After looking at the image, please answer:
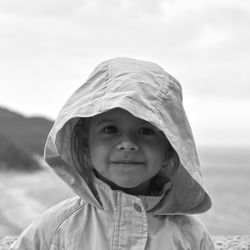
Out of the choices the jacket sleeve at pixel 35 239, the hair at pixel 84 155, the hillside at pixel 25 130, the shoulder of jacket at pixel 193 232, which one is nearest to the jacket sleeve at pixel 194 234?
the shoulder of jacket at pixel 193 232

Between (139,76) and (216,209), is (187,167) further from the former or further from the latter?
(216,209)

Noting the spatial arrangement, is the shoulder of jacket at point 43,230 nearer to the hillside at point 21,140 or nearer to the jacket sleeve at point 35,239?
the jacket sleeve at point 35,239

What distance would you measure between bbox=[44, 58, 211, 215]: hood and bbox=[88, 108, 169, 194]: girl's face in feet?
0.26

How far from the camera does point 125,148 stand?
210cm

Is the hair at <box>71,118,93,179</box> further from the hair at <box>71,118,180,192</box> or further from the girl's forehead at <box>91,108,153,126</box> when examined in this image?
the girl's forehead at <box>91,108,153,126</box>

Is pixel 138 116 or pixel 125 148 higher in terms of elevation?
pixel 138 116

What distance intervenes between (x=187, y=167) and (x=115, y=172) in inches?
10.2

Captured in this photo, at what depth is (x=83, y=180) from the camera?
7.48 ft

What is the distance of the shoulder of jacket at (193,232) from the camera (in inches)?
88.5

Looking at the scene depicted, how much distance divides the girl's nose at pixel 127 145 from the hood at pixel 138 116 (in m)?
0.12

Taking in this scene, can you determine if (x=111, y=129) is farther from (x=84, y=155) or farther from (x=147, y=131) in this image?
(x=84, y=155)

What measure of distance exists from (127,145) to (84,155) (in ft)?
1.06

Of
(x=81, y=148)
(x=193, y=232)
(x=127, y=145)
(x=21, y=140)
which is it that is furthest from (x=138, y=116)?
(x=21, y=140)

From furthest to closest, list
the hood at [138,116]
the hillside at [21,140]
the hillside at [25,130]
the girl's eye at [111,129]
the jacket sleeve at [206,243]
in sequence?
the hillside at [25,130], the hillside at [21,140], the jacket sleeve at [206,243], the girl's eye at [111,129], the hood at [138,116]
